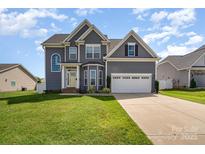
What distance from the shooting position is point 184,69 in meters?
29.9

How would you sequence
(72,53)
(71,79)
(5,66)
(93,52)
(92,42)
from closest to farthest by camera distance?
(92,42)
(93,52)
(72,53)
(71,79)
(5,66)

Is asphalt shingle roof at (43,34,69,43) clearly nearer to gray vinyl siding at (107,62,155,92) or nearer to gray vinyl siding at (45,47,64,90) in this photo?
gray vinyl siding at (45,47,64,90)

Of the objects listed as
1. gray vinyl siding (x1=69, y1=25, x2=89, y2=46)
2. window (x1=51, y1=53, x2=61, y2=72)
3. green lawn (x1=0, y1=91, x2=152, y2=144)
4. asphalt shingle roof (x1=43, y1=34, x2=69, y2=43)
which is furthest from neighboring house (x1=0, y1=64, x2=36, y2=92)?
green lawn (x1=0, y1=91, x2=152, y2=144)

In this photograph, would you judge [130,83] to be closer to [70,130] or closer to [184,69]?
[184,69]

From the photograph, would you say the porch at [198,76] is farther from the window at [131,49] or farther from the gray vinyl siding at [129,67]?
the window at [131,49]

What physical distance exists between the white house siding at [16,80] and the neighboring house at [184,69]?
898 inches

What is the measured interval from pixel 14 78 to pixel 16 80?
482mm

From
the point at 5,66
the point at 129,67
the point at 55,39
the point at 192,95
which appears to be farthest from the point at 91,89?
the point at 5,66

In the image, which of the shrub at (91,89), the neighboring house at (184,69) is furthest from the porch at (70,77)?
the neighboring house at (184,69)

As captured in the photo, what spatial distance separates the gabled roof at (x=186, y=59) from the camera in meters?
29.0

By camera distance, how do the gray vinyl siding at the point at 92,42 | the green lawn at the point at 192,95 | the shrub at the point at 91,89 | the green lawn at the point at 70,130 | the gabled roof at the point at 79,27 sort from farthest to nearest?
the gabled roof at the point at 79,27 < the gray vinyl siding at the point at 92,42 < the shrub at the point at 91,89 < the green lawn at the point at 192,95 < the green lawn at the point at 70,130

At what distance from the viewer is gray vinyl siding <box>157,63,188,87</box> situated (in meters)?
30.6

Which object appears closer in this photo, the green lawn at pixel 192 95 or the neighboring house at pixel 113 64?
the green lawn at pixel 192 95
